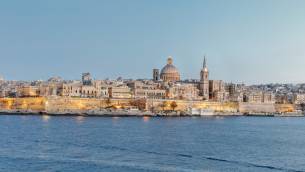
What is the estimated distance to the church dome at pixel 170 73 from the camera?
79156 mm

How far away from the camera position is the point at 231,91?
81.4m

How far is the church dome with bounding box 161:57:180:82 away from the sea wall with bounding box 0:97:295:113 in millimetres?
9500

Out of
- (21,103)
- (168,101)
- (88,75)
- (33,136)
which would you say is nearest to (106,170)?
(33,136)

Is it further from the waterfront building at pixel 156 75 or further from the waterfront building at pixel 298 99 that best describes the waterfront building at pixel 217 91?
the waterfront building at pixel 298 99

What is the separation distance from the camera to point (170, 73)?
7931cm

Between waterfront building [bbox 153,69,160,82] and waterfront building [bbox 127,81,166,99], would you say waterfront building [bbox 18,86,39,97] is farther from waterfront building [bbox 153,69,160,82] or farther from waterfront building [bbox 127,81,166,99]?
waterfront building [bbox 153,69,160,82]

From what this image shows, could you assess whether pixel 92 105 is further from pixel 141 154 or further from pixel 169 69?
pixel 141 154

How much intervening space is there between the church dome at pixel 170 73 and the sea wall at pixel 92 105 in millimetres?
9500

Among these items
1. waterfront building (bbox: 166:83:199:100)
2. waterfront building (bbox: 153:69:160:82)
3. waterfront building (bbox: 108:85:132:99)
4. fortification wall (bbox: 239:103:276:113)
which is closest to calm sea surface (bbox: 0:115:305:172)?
waterfront building (bbox: 108:85:132:99)

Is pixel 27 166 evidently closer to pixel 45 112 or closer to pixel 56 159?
pixel 56 159

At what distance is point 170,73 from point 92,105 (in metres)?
22.2

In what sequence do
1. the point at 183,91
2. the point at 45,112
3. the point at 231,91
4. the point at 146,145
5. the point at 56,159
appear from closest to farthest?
the point at 56,159
the point at 146,145
the point at 45,112
the point at 183,91
the point at 231,91

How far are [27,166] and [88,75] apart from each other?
61.0 meters

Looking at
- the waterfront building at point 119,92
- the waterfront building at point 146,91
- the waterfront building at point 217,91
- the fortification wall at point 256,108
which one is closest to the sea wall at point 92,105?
the fortification wall at point 256,108
